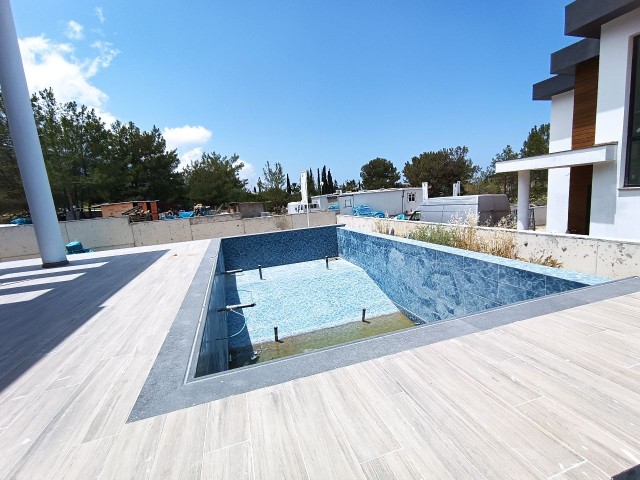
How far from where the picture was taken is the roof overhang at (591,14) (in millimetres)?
5555

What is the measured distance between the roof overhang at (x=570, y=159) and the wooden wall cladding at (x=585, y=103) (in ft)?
3.57

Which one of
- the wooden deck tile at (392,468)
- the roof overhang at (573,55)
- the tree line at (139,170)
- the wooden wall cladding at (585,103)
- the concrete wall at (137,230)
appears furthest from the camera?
the tree line at (139,170)

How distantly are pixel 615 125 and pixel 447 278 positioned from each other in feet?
17.5

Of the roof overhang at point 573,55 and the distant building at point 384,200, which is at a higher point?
the roof overhang at point 573,55

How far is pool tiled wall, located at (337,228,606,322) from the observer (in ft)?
10.8

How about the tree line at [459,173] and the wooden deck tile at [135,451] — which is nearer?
the wooden deck tile at [135,451]

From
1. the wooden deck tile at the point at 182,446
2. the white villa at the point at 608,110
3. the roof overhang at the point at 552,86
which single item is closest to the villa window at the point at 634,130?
the white villa at the point at 608,110

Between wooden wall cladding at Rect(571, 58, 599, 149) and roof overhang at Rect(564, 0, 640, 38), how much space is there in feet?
3.95

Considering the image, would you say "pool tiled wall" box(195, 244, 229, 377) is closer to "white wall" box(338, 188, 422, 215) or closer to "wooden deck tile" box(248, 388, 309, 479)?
"wooden deck tile" box(248, 388, 309, 479)

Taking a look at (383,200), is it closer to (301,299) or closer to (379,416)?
(301,299)

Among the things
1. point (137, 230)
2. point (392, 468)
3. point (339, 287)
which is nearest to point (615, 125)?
point (339, 287)

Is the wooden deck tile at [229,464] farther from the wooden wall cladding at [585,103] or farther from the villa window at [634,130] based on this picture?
the wooden wall cladding at [585,103]

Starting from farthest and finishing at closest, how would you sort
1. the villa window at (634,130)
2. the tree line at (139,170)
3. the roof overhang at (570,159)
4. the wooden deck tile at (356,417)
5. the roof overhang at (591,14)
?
the tree line at (139,170), the roof overhang at (570,159), the villa window at (634,130), the roof overhang at (591,14), the wooden deck tile at (356,417)

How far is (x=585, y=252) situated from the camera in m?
3.87
